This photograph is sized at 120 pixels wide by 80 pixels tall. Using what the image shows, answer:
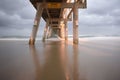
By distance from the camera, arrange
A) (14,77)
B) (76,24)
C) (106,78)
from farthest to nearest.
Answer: (76,24) < (14,77) < (106,78)

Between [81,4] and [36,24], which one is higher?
[81,4]

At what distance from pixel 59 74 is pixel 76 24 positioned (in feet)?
26.0

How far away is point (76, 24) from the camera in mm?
10016

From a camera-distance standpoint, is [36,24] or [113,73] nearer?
[113,73]

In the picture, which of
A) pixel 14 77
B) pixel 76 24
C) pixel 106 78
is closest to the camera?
pixel 106 78

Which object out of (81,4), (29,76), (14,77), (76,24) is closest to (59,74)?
(29,76)

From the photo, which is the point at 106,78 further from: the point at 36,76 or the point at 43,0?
the point at 43,0

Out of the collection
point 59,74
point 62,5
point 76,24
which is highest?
point 62,5

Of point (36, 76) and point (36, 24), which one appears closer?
point (36, 76)

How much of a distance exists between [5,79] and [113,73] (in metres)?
1.45

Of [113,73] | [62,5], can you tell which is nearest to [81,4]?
[62,5]

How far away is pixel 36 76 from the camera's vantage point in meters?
2.20

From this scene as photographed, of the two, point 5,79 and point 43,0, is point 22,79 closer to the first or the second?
point 5,79

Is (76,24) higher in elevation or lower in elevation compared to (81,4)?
lower
